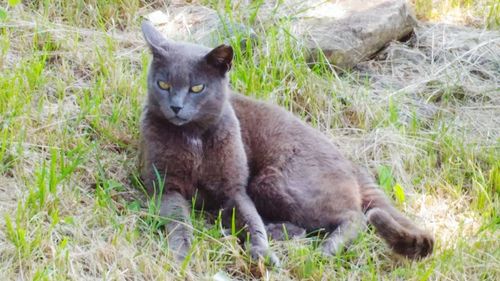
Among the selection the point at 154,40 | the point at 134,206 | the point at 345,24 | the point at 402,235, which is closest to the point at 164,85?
the point at 154,40

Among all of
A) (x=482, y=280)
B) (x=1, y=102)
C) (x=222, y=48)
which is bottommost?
(x=482, y=280)

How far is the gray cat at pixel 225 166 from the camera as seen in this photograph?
355cm

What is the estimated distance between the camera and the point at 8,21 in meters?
4.73

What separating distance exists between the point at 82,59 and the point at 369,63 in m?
1.88

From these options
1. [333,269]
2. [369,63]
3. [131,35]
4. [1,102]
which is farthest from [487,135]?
[1,102]

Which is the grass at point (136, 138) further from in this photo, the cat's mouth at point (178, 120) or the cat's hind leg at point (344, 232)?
the cat's mouth at point (178, 120)

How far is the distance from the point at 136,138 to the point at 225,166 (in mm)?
668

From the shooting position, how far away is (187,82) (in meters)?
3.56

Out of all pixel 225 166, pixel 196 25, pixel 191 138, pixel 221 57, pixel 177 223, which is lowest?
pixel 177 223

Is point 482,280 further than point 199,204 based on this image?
No

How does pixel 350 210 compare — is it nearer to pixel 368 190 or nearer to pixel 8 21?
pixel 368 190

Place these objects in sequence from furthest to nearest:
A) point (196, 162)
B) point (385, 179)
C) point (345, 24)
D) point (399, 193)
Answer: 1. point (345, 24)
2. point (385, 179)
3. point (399, 193)
4. point (196, 162)

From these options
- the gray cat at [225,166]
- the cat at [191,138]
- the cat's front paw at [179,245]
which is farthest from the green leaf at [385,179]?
the cat's front paw at [179,245]

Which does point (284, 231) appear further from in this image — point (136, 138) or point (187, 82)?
point (136, 138)
